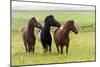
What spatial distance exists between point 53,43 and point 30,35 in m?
0.29

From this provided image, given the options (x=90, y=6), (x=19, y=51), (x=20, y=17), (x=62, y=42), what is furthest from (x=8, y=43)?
(x=90, y=6)

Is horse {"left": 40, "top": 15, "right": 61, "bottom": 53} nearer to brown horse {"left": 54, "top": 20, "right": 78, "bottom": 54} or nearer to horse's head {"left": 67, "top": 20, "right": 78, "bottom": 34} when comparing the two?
brown horse {"left": 54, "top": 20, "right": 78, "bottom": 54}

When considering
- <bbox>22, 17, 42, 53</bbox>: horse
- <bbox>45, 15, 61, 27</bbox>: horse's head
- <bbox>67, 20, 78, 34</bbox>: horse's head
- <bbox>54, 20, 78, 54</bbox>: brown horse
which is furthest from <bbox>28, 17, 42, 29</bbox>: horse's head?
<bbox>67, 20, 78, 34</bbox>: horse's head

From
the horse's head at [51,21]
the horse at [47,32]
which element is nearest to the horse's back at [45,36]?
the horse at [47,32]

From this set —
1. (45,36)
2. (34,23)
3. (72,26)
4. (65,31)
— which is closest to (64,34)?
(65,31)

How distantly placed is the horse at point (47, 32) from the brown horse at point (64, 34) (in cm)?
9

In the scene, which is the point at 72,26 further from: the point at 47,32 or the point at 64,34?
the point at 47,32

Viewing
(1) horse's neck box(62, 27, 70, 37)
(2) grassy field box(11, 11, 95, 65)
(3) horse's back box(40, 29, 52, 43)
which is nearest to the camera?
(2) grassy field box(11, 11, 95, 65)

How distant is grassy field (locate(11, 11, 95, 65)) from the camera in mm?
2500

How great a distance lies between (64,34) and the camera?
9.00 feet

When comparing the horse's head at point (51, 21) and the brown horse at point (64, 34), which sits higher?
the horse's head at point (51, 21)

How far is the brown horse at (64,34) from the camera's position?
2699 mm

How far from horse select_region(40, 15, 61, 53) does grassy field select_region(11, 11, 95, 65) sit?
0.04 meters

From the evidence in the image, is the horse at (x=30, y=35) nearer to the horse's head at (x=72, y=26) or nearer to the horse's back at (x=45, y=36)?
the horse's back at (x=45, y=36)
